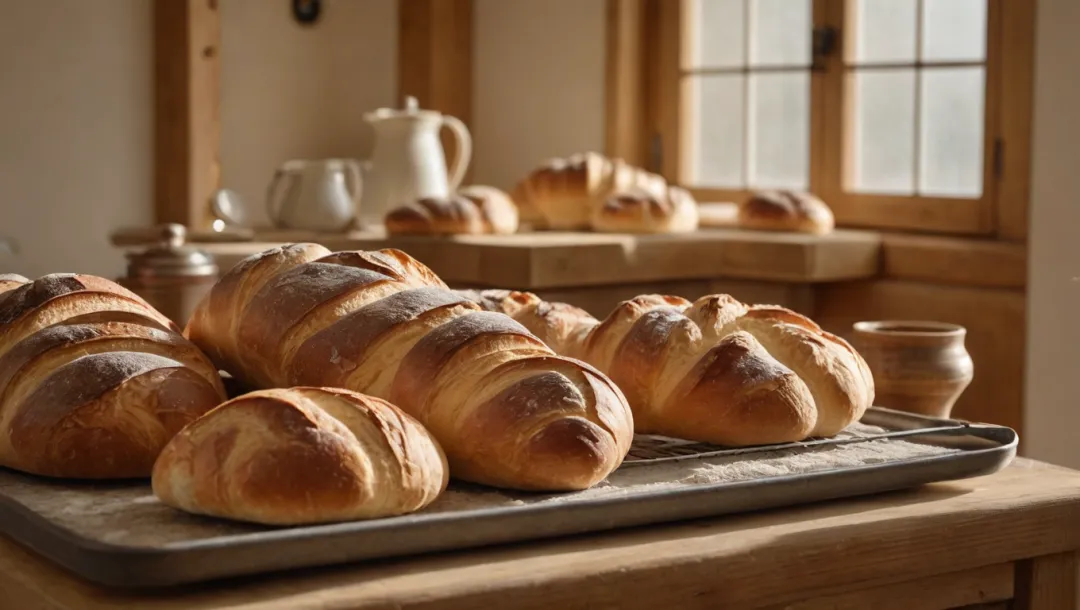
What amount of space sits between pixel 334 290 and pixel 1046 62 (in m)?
1.99

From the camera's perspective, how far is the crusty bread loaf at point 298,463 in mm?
782

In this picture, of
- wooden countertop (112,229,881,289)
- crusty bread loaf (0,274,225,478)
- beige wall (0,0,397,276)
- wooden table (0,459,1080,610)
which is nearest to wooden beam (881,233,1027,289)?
wooden countertop (112,229,881,289)

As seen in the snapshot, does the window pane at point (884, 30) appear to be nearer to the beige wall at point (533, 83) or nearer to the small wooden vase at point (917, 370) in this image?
the beige wall at point (533, 83)

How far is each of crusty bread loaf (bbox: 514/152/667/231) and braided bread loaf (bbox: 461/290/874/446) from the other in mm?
2142

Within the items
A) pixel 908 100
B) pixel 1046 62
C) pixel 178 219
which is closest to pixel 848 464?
pixel 1046 62

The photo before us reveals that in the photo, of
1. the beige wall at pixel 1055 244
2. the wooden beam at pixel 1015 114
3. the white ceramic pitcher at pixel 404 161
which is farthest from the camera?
the white ceramic pitcher at pixel 404 161

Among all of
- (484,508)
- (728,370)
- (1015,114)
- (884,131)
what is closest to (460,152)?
(884,131)

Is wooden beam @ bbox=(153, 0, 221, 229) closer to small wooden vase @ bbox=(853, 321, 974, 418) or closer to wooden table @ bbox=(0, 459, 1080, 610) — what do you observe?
small wooden vase @ bbox=(853, 321, 974, 418)

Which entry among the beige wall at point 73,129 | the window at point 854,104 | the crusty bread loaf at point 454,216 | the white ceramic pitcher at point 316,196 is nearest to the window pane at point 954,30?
the window at point 854,104

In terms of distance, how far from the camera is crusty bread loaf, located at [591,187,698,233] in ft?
10.2

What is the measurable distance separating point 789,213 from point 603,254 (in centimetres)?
50

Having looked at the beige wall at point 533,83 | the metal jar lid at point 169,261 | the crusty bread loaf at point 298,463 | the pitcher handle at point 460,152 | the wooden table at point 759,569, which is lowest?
the wooden table at point 759,569

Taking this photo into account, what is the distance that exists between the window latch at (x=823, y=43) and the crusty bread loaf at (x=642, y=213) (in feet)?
1.65

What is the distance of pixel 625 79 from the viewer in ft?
12.2
